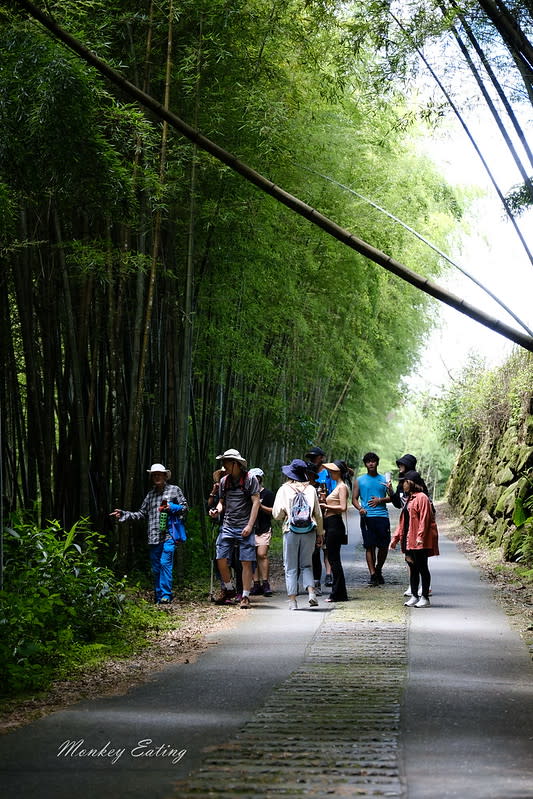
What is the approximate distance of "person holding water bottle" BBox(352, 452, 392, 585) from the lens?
34.5ft

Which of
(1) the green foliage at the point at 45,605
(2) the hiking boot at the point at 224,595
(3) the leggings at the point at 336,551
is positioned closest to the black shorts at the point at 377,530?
(3) the leggings at the point at 336,551

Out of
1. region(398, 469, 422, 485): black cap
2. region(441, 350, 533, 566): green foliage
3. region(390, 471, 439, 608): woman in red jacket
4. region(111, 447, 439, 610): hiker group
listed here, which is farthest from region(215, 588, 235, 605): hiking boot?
region(441, 350, 533, 566): green foliage

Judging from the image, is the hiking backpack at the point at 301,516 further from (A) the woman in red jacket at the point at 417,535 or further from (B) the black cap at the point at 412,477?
(B) the black cap at the point at 412,477

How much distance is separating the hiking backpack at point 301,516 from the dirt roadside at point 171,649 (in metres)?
0.87

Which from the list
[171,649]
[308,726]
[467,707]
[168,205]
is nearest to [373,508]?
[168,205]

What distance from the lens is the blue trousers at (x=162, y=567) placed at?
900 cm

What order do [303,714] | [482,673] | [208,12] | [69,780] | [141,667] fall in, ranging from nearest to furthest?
[69,780]
[303,714]
[482,673]
[141,667]
[208,12]

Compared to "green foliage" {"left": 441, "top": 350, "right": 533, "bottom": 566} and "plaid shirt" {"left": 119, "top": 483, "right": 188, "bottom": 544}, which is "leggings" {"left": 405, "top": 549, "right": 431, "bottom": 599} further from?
"green foliage" {"left": 441, "top": 350, "right": 533, "bottom": 566}

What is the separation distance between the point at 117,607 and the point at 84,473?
1.63 metres

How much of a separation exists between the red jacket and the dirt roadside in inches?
34.1

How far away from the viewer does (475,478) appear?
73.6 ft

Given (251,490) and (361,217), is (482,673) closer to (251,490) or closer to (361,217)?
(251,490)

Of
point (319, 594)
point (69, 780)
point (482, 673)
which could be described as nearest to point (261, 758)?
point (69, 780)

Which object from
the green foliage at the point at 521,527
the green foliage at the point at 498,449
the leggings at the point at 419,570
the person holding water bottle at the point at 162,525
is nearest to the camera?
the person holding water bottle at the point at 162,525
